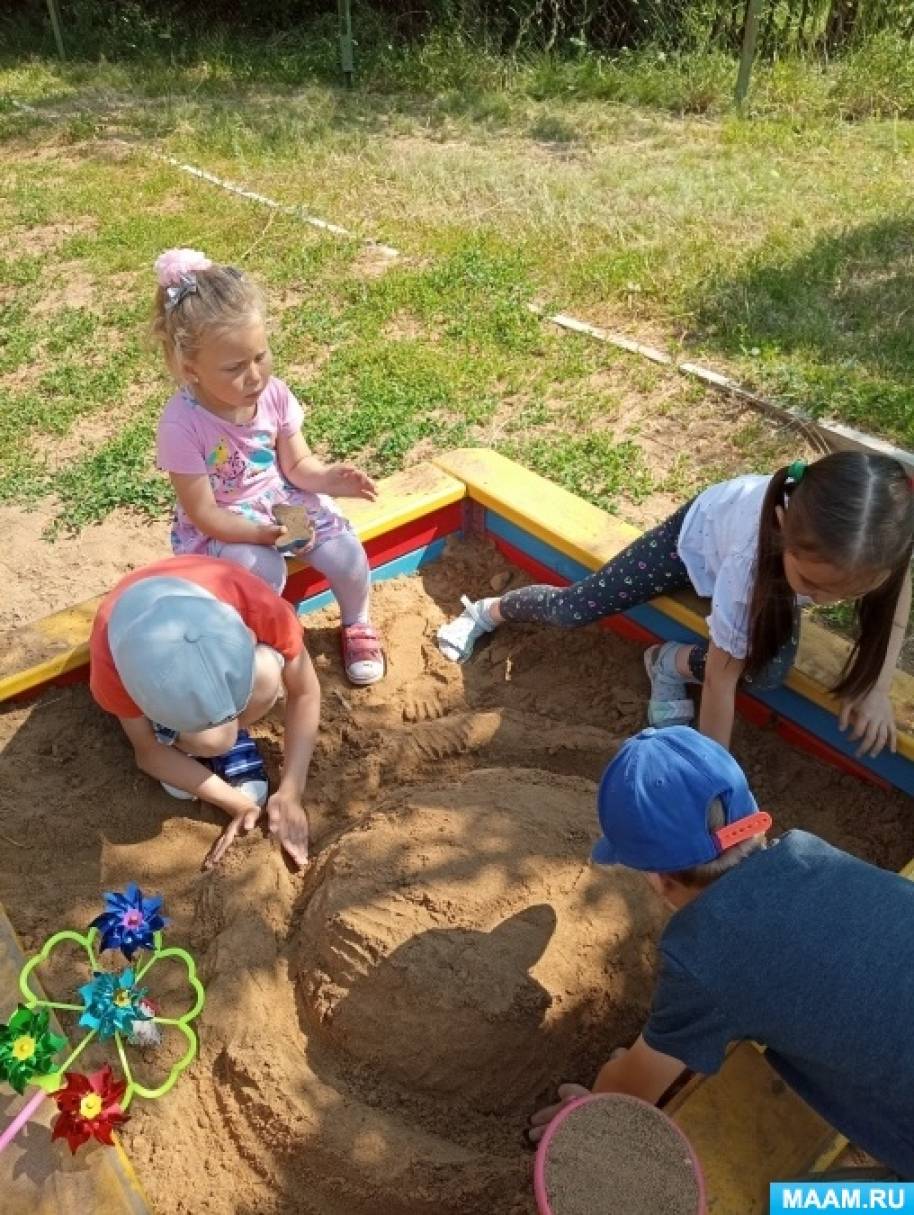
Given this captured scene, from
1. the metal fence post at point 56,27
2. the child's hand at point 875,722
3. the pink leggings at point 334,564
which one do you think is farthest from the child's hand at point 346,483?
the metal fence post at point 56,27

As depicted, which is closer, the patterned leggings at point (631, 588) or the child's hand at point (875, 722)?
the child's hand at point (875, 722)

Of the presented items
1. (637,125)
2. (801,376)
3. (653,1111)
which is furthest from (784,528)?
(637,125)

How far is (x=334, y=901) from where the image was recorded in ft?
7.07

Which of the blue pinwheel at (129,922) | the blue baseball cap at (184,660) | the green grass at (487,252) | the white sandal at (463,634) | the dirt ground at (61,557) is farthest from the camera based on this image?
the green grass at (487,252)

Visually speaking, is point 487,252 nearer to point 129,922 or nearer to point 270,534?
point 270,534

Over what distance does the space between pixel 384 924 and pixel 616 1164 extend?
0.70 m

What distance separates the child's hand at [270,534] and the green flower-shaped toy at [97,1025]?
102 centimetres

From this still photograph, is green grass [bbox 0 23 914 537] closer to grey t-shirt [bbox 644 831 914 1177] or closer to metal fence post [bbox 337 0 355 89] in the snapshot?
metal fence post [bbox 337 0 355 89]

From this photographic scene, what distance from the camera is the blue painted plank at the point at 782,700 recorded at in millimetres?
2463

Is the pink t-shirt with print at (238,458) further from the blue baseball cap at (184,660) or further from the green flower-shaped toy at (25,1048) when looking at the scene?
the green flower-shaped toy at (25,1048)

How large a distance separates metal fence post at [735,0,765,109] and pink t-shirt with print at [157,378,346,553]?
211 inches

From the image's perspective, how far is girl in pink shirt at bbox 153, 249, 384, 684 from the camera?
2553 millimetres

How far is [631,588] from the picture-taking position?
106 inches

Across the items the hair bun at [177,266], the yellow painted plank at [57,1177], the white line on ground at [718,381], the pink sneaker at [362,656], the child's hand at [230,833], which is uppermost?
the hair bun at [177,266]
